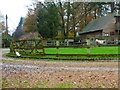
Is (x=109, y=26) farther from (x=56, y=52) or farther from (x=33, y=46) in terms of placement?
(x=33, y=46)

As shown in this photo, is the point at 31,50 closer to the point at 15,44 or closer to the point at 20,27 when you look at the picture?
the point at 15,44

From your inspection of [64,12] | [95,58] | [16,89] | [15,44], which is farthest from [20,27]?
[16,89]

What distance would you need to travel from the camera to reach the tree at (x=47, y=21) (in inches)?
998

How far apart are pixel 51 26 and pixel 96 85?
22.1m

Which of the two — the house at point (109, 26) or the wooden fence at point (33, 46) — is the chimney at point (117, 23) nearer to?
the house at point (109, 26)

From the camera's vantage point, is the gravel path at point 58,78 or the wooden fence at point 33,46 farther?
the wooden fence at point 33,46

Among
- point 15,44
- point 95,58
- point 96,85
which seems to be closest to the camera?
point 96,85

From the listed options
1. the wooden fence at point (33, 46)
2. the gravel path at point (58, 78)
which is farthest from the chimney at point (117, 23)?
the gravel path at point (58, 78)

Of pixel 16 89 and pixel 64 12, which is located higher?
pixel 64 12

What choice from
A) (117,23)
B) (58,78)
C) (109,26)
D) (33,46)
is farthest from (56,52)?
(117,23)

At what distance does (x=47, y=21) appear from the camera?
84.3 ft

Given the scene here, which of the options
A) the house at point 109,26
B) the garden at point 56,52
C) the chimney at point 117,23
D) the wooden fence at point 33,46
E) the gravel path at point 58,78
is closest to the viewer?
the gravel path at point 58,78

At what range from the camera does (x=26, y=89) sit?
361 cm

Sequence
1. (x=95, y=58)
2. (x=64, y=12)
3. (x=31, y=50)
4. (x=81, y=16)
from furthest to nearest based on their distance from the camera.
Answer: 1. (x=81, y=16)
2. (x=64, y=12)
3. (x=31, y=50)
4. (x=95, y=58)
